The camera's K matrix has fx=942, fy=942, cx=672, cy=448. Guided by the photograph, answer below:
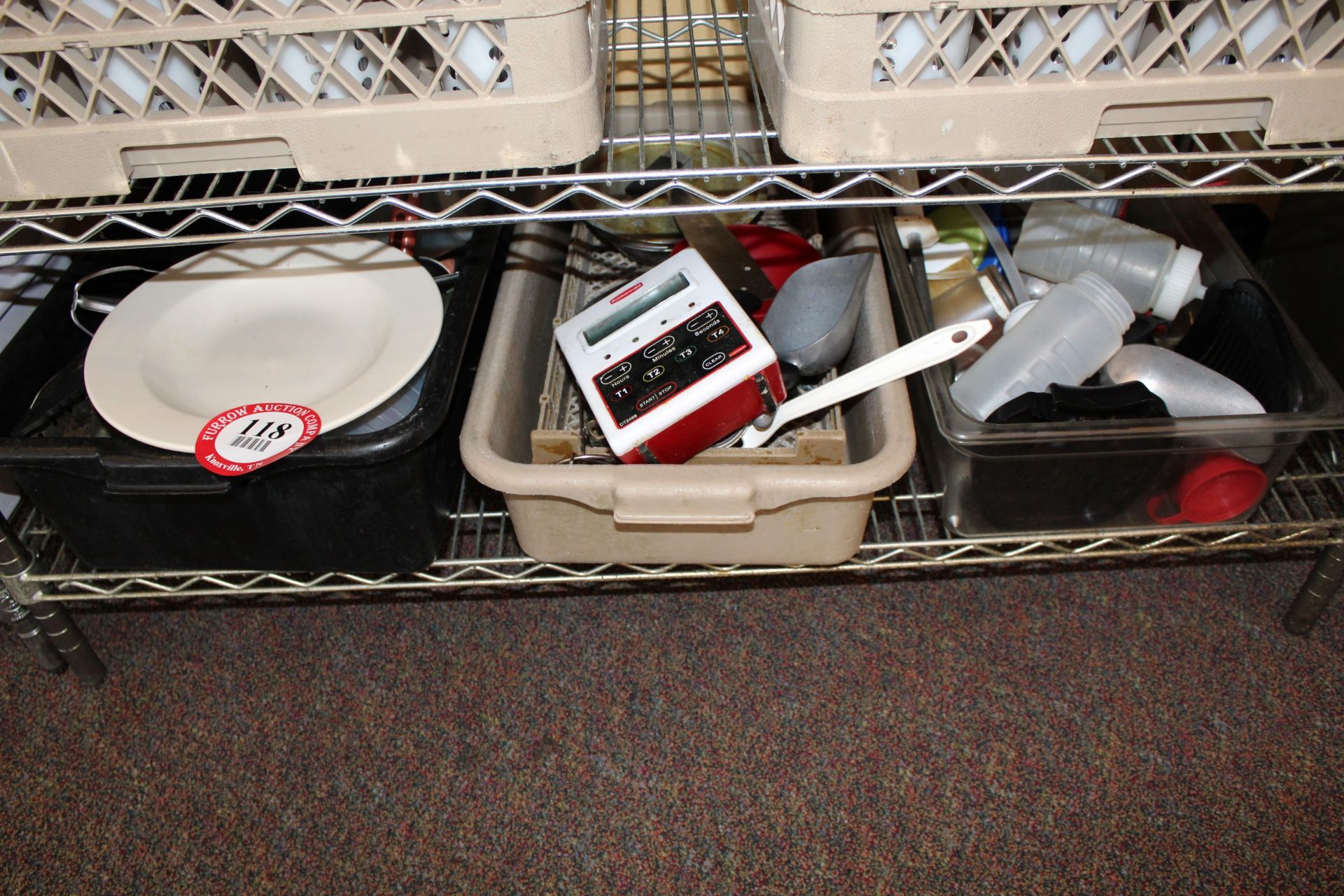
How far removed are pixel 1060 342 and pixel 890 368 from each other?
191mm

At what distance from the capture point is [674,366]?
0.78 m

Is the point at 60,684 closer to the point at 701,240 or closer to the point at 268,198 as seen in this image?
the point at 268,198

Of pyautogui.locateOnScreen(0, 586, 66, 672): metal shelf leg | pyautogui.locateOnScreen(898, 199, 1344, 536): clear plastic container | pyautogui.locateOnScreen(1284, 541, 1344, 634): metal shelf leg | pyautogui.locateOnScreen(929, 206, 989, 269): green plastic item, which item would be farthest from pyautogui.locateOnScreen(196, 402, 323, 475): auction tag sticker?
pyautogui.locateOnScreen(1284, 541, 1344, 634): metal shelf leg

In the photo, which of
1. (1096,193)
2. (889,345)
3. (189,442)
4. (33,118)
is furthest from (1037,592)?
(33,118)

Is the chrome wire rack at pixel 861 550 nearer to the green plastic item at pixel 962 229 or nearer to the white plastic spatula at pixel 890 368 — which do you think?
the white plastic spatula at pixel 890 368

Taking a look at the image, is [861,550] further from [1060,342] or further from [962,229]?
[962,229]

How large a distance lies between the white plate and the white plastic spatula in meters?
0.33

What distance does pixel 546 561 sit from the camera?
2.90 ft

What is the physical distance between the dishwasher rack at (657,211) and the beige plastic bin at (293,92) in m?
0.03

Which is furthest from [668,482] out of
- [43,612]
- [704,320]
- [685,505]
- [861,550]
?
[43,612]

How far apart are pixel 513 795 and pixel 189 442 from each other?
46cm

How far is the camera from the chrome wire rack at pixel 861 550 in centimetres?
90

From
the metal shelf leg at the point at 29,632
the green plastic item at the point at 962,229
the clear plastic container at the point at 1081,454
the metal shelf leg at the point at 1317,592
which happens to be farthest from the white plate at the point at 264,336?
the metal shelf leg at the point at 1317,592

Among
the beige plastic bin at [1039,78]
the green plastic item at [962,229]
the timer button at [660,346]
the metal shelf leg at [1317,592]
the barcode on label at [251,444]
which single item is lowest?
the metal shelf leg at [1317,592]
